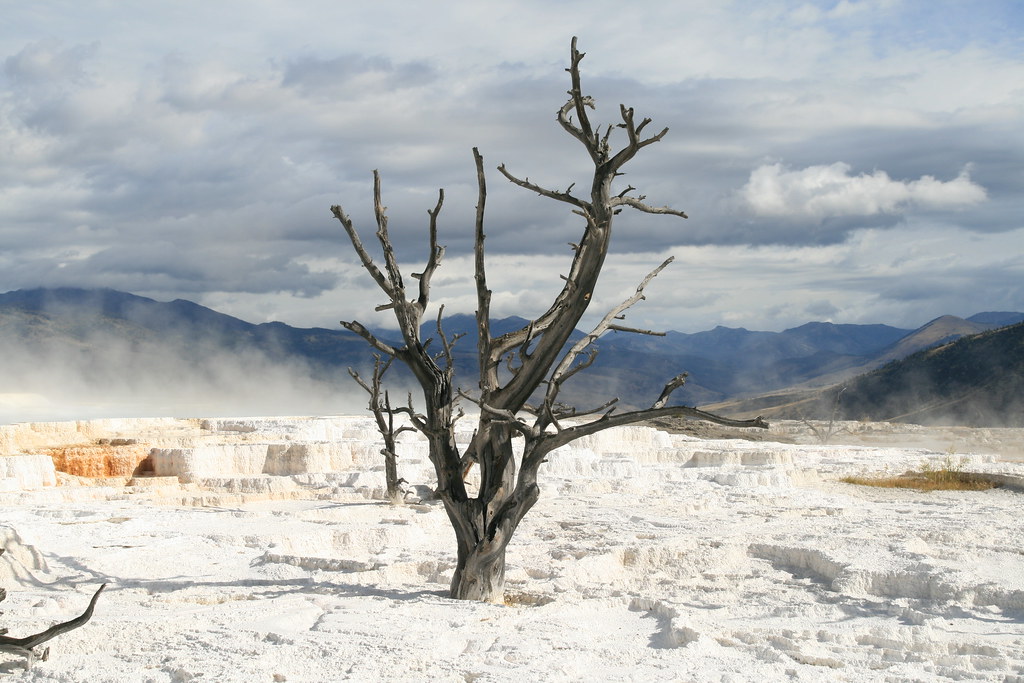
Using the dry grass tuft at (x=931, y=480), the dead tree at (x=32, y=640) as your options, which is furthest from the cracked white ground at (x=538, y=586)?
the dry grass tuft at (x=931, y=480)

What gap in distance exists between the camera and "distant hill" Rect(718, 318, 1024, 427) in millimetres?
58781

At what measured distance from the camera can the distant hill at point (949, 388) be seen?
5878 centimetres

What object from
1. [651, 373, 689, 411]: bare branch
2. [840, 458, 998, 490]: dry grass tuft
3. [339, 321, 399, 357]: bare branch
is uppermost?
[339, 321, 399, 357]: bare branch

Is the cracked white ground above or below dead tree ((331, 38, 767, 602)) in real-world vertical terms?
below

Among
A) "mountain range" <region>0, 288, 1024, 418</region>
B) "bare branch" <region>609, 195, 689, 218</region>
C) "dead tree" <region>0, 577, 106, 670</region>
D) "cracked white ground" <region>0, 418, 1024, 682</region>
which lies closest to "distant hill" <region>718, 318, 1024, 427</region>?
"mountain range" <region>0, 288, 1024, 418</region>

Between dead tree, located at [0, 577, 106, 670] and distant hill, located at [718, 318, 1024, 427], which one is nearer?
dead tree, located at [0, 577, 106, 670]

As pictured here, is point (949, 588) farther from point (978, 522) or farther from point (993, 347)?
point (993, 347)

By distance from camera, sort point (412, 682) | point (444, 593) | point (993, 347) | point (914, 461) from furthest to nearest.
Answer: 1. point (993, 347)
2. point (914, 461)
3. point (444, 593)
4. point (412, 682)

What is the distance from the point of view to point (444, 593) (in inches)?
298

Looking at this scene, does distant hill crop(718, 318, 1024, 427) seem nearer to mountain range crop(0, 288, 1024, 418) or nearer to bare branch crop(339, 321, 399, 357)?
mountain range crop(0, 288, 1024, 418)

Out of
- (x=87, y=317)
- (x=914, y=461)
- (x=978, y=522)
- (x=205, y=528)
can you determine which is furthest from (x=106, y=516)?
(x=87, y=317)

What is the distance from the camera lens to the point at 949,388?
65.4 m

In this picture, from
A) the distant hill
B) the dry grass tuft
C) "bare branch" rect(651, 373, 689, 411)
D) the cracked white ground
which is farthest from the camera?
the distant hill

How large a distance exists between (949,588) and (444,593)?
4.02m
